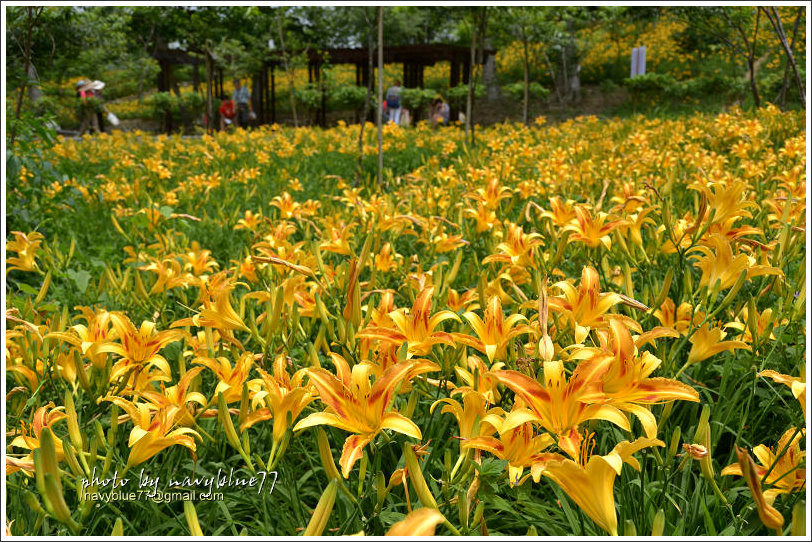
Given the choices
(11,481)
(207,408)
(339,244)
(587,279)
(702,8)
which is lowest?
(11,481)

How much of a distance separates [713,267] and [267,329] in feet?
3.16

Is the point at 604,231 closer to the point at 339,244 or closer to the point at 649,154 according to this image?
the point at 339,244

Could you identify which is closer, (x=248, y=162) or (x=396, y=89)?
(x=248, y=162)

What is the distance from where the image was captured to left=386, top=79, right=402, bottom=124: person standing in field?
43.8ft

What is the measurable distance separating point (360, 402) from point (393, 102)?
1336 centimetres

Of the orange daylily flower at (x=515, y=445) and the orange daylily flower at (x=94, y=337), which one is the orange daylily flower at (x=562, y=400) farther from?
the orange daylily flower at (x=94, y=337)

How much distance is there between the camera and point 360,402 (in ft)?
2.87

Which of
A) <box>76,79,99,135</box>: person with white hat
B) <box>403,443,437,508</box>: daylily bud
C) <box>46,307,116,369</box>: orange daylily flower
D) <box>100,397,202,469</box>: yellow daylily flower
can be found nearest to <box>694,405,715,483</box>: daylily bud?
<box>403,443,437,508</box>: daylily bud

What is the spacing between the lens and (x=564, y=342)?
120 cm

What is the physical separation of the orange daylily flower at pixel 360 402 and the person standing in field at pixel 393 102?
41.3ft

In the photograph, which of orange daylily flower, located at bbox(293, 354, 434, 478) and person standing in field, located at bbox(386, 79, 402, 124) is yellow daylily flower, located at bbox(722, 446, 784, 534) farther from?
person standing in field, located at bbox(386, 79, 402, 124)

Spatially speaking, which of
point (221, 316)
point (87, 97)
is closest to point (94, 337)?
point (221, 316)

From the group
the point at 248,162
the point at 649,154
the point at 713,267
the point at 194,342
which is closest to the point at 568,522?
the point at 713,267

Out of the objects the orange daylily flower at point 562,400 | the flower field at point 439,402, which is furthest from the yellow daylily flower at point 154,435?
the orange daylily flower at point 562,400
